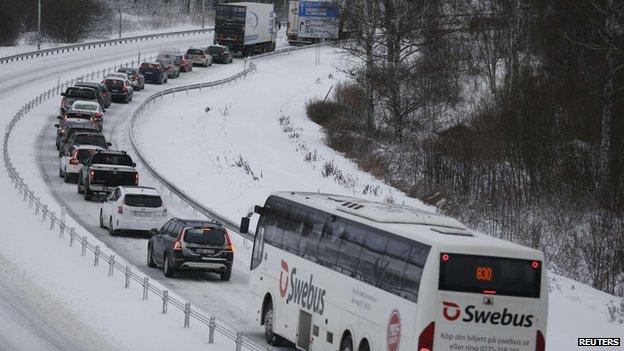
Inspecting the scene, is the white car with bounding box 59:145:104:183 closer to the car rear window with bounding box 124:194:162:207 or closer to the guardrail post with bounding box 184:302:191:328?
the car rear window with bounding box 124:194:162:207

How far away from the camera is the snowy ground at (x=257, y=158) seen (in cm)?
2858

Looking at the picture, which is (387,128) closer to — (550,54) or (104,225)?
(550,54)

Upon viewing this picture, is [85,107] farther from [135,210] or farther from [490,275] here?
[490,275]

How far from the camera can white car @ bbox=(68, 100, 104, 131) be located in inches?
2350

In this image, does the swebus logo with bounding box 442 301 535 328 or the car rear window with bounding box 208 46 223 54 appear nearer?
the swebus logo with bounding box 442 301 535 328

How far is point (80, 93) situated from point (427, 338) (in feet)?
163

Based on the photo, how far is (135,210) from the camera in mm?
37500

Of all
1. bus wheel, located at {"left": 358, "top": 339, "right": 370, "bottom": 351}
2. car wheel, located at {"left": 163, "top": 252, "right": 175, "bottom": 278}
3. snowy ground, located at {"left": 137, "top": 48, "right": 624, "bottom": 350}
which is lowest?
snowy ground, located at {"left": 137, "top": 48, "right": 624, "bottom": 350}

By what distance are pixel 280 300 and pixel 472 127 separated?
31.2 meters

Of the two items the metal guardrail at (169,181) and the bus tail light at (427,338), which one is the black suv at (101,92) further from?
the bus tail light at (427,338)

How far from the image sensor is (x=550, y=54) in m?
53.2

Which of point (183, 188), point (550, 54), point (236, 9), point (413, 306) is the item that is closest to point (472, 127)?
point (550, 54)

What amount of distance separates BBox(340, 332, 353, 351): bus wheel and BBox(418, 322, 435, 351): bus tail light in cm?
292

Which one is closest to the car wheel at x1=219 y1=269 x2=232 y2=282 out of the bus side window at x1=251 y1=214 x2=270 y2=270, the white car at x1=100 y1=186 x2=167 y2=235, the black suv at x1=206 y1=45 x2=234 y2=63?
the bus side window at x1=251 y1=214 x2=270 y2=270
